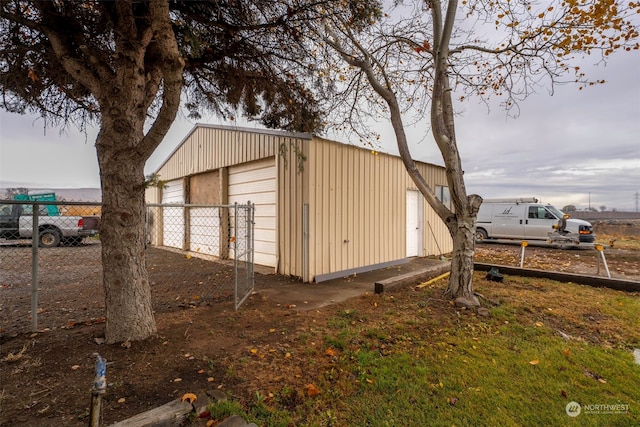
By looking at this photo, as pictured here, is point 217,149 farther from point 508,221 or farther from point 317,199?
point 508,221

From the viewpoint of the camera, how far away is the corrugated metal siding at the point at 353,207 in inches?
260

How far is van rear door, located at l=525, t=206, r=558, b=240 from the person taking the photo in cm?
1279

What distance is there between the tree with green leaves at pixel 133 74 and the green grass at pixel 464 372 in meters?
2.06

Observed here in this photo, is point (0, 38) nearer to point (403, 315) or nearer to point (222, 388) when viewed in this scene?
point (222, 388)

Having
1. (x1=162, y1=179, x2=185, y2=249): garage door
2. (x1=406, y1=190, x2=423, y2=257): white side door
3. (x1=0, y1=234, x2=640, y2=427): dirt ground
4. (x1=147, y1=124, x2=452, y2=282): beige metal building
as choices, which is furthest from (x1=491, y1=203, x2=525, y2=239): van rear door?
(x1=162, y1=179, x2=185, y2=249): garage door

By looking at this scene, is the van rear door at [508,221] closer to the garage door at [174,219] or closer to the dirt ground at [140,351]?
the dirt ground at [140,351]

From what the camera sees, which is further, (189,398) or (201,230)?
(201,230)

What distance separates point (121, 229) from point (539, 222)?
1559 centimetres

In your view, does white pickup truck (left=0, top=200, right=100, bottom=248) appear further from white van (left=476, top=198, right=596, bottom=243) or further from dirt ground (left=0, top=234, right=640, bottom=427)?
white van (left=476, top=198, right=596, bottom=243)

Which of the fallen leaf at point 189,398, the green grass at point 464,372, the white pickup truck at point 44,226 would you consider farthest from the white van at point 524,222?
the white pickup truck at point 44,226

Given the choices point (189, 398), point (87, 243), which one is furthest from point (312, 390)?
point (87, 243)

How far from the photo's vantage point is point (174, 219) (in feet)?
42.3

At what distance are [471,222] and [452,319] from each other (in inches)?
66.4

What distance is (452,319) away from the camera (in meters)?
4.23
